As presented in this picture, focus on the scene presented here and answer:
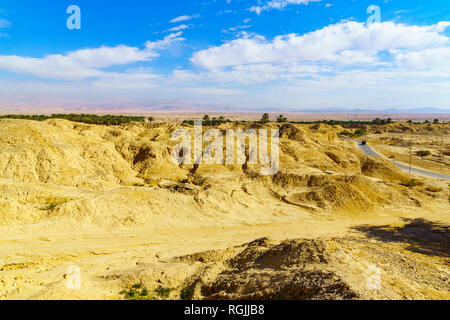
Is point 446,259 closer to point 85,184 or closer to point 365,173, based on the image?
point 365,173

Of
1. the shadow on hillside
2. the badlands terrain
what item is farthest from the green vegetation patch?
the shadow on hillside

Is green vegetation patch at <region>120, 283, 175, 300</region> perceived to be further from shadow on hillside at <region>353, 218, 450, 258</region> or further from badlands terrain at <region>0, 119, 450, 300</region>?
shadow on hillside at <region>353, 218, 450, 258</region>

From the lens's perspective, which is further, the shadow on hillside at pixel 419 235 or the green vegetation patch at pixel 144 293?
the shadow on hillside at pixel 419 235

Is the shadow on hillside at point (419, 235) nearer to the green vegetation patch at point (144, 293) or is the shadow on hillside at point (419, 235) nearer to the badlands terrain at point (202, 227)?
the badlands terrain at point (202, 227)

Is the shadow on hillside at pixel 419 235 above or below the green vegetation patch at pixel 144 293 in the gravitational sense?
below

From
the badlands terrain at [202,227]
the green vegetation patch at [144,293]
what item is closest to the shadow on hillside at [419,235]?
the badlands terrain at [202,227]
